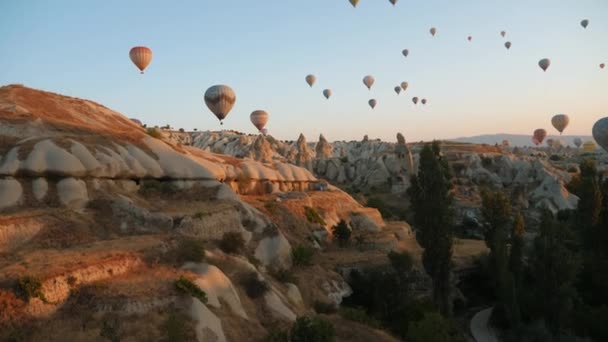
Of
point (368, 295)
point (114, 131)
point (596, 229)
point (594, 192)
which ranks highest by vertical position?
point (114, 131)

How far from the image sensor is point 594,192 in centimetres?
4166

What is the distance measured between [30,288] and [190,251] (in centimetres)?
764

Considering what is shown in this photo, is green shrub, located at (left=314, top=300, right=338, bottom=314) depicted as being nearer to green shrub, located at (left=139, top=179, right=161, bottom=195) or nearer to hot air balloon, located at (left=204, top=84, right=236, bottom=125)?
green shrub, located at (left=139, top=179, right=161, bottom=195)

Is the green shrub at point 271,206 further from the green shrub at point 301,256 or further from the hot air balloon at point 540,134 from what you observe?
the hot air balloon at point 540,134

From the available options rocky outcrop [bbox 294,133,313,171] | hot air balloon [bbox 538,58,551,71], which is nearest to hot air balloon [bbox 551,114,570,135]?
hot air balloon [bbox 538,58,551,71]

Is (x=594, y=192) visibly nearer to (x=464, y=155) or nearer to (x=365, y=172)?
(x=464, y=155)

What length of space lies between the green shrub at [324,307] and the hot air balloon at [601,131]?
55.8m

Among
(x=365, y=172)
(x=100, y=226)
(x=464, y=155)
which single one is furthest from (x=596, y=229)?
(x=365, y=172)

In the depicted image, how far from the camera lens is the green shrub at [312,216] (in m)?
44.8

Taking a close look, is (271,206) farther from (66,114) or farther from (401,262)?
(66,114)

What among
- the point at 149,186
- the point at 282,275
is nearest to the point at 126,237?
the point at 149,186

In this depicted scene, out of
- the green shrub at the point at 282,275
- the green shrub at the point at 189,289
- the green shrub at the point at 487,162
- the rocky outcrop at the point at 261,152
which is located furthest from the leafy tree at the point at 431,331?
the green shrub at the point at 487,162

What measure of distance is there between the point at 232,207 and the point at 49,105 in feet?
63.2

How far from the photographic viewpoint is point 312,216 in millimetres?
45219
